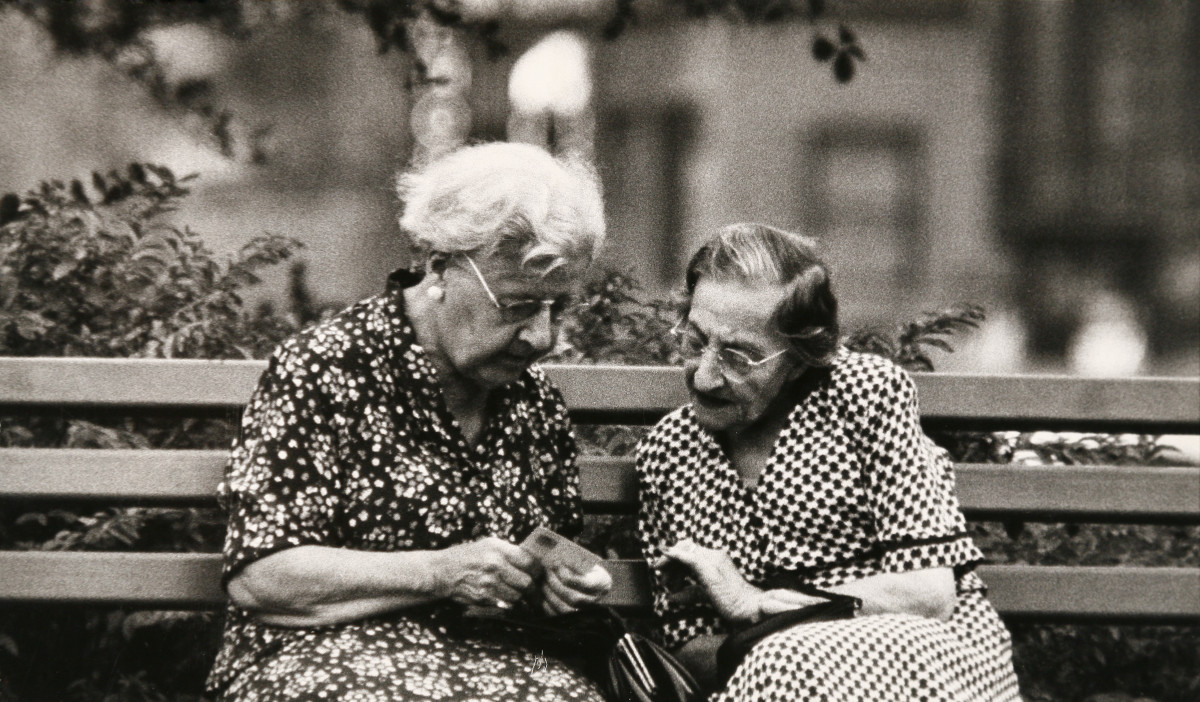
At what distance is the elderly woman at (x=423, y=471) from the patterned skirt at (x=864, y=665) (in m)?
0.39

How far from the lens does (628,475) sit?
12.2 feet

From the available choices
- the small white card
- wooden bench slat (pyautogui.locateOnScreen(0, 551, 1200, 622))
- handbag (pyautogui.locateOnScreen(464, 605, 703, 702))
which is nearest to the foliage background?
wooden bench slat (pyautogui.locateOnScreen(0, 551, 1200, 622))

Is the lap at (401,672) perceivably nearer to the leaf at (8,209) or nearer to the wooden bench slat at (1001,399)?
the wooden bench slat at (1001,399)

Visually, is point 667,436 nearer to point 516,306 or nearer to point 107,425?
point 516,306

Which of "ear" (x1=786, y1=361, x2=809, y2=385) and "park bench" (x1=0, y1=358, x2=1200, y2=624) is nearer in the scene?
"ear" (x1=786, y1=361, x2=809, y2=385)

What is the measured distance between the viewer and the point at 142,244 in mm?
4164

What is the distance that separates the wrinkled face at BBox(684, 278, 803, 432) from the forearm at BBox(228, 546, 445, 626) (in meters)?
0.65

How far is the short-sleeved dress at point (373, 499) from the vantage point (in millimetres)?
3020

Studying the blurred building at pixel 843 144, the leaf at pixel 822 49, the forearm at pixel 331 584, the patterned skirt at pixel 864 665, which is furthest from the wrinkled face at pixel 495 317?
the leaf at pixel 822 49

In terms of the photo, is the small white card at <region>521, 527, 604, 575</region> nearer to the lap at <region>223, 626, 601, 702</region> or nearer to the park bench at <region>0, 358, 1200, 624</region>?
the lap at <region>223, 626, 601, 702</region>

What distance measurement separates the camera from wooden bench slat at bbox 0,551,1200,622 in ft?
11.8

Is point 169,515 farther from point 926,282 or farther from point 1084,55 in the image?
point 1084,55

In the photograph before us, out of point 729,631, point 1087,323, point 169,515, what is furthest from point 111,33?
point 1087,323

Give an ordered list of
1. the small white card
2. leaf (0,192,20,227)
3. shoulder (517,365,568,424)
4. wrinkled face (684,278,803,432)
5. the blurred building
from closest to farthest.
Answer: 1. the small white card
2. wrinkled face (684,278,803,432)
3. shoulder (517,365,568,424)
4. leaf (0,192,20,227)
5. the blurred building
